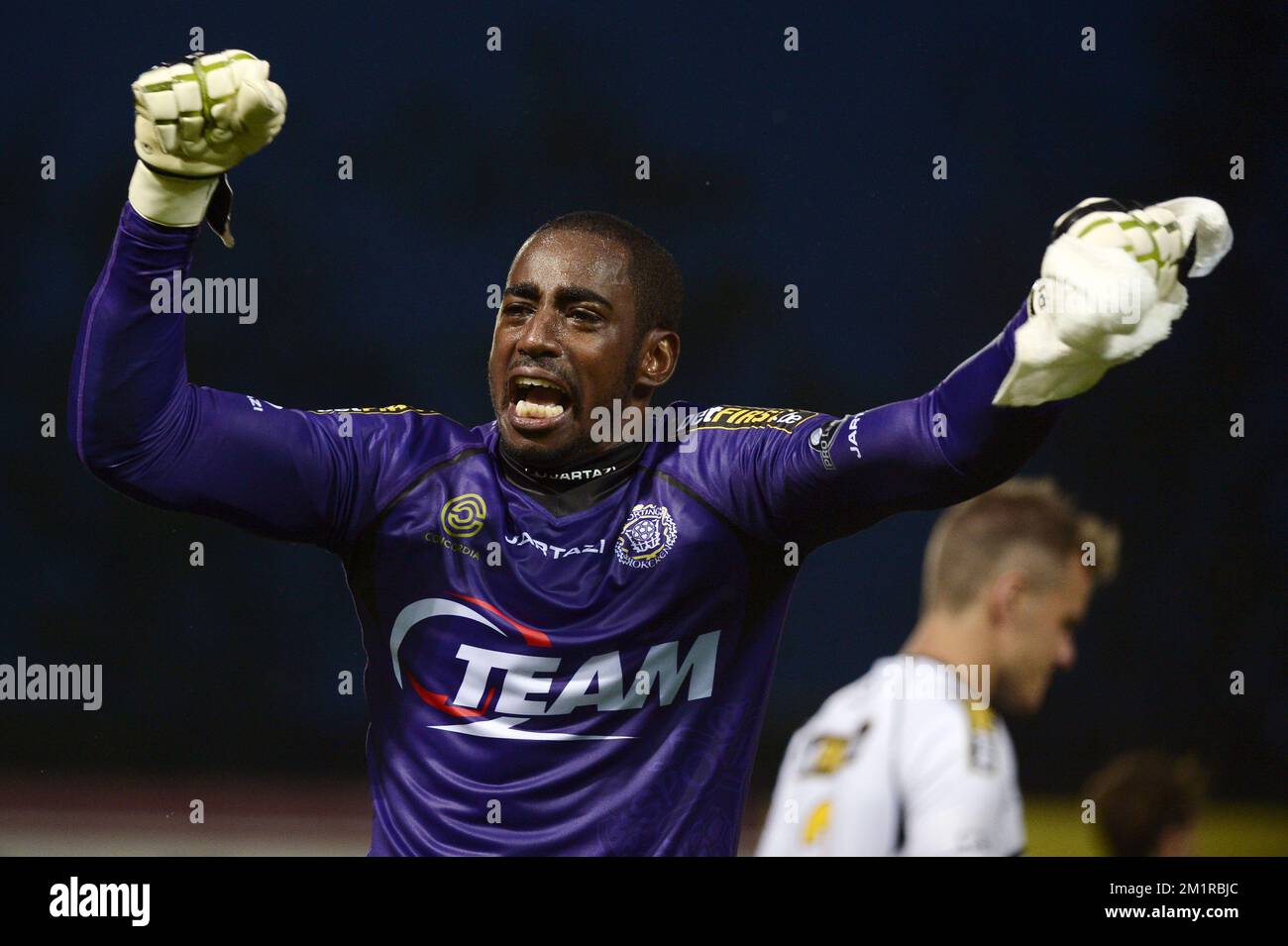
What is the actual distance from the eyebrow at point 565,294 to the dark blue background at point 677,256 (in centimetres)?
151

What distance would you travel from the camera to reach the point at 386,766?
346 cm

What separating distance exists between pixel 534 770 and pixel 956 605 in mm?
2024

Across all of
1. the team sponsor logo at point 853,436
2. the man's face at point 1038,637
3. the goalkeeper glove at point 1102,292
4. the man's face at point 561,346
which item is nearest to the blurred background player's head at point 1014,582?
the man's face at point 1038,637

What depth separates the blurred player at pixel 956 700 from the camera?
405 cm

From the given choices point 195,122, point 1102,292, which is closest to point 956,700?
point 1102,292

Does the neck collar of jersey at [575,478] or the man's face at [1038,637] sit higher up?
the neck collar of jersey at [575,478]

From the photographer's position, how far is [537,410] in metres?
3.56

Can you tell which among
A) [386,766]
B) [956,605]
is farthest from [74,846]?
[956,605]

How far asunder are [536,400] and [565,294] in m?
0.24

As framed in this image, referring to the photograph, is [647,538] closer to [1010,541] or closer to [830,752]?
[830,752]

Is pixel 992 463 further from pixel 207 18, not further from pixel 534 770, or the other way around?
pixel 207 18

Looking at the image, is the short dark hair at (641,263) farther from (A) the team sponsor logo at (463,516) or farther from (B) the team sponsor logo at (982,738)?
(B) the team sponsor logo at (982,738)

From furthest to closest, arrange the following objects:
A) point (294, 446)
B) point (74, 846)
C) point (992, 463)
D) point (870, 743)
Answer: point (74, 846) → point (870, 743) → point (294, 446) → point (992, 463)

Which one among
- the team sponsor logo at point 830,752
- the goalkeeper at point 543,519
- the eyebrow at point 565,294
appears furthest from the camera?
the team sponsor logo at point 830,752
